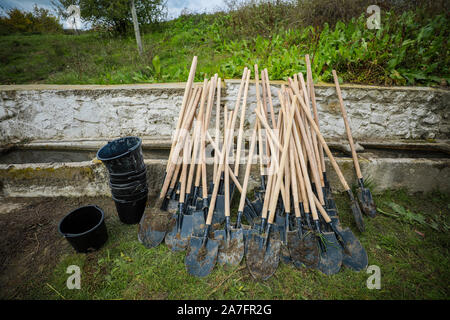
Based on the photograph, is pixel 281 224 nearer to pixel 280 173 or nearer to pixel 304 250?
pixel 304 250

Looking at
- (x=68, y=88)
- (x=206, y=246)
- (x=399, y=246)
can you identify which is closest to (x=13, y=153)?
(x=68, y=88)

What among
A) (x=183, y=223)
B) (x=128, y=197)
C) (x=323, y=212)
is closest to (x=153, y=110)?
(x=128, y=197)

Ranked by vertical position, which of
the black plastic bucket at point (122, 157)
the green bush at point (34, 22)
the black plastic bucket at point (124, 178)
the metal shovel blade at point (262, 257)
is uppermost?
the green bush at point (34, 22)

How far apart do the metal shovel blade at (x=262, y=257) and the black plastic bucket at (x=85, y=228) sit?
149 cm

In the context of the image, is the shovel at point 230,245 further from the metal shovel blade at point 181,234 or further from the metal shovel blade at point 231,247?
the metal shovel blade at point 181,234

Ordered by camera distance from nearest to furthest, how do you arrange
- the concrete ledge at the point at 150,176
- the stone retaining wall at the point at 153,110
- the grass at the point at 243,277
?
the grass at the point at 243,277 → the concrete ledge at the point at 150,176 → the stone retaining wall at the point at 153,110

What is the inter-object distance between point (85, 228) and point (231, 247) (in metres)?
1.64

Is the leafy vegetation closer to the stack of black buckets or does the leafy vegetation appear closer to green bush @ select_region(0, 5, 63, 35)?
the stack of black buckets

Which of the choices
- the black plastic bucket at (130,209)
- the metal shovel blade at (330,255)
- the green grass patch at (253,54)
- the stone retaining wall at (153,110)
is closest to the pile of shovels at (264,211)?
the metal shovel blade at (330,255)

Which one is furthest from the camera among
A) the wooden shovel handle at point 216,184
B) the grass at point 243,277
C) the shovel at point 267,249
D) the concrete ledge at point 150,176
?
the concrete ledge at point 150,176

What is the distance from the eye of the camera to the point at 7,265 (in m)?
2.07

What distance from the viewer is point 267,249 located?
6.50 feet

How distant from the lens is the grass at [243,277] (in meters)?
1.80

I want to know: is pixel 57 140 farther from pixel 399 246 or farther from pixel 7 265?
pixel 399 246
